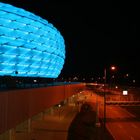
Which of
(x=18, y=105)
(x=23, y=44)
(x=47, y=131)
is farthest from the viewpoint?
(x=47, y=131)

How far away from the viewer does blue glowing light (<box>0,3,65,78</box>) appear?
3909cm

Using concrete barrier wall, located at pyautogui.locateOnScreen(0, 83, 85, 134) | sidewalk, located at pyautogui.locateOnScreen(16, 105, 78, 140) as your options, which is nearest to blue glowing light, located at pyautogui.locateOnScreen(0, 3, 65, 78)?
sidewalk, located at pyautogui.locateOnScreen(16, 105, 78, 140)

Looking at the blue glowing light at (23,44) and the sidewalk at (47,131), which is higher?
the blue glowing light at (23,44)

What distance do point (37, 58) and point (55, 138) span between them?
10.5 meters

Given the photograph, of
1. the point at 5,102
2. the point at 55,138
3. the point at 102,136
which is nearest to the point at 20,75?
the point at 55,138

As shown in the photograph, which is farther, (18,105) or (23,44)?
(23,44)

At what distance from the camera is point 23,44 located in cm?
4256

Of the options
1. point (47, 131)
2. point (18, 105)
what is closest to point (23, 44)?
point (47, 131)

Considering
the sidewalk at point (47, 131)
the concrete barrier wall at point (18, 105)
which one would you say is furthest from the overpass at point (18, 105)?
the sidewalk at point (47, 131)

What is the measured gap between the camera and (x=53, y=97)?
131 ft

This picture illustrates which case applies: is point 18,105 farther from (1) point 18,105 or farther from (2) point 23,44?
(2) point 23,44

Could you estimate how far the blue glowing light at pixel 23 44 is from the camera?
128ft

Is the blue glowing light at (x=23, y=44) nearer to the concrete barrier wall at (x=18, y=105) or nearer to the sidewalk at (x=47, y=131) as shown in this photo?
the sidewalk at (x=47, y=131)

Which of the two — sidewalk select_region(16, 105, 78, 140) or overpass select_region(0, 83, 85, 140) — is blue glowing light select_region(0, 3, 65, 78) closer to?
sidewalk select_region(16, 105, 78, 140)
